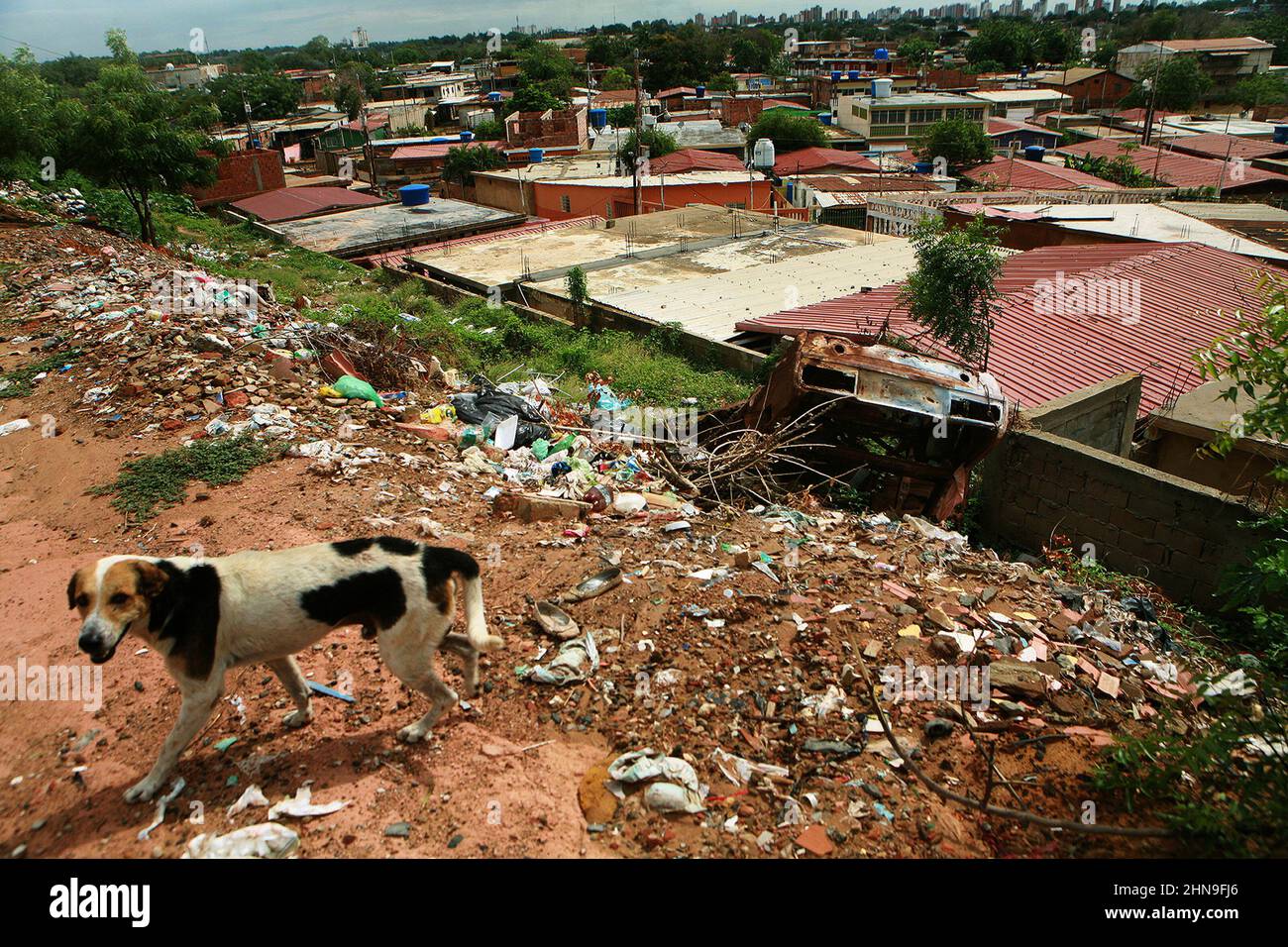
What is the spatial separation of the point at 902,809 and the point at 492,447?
543 centimetres

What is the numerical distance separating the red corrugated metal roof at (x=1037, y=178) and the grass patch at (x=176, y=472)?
26227 mm

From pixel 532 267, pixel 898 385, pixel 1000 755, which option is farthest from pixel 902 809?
pixel 532 267

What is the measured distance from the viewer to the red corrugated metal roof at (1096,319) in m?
9.30

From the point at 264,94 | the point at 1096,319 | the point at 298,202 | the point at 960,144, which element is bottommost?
the point at 1096,319

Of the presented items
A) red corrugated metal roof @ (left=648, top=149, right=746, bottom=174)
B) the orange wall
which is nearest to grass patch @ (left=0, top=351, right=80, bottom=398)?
the orange wall

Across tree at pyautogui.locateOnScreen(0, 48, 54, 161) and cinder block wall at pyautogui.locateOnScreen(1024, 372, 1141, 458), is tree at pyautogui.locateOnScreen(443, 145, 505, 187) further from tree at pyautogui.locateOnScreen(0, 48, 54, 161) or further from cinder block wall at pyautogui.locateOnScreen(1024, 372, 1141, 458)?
cinder block wall at pyautogui.locateOnScreen(1024, 372, 1141, 458)

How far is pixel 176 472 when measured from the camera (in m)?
6.18

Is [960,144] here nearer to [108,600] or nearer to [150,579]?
[150,579]

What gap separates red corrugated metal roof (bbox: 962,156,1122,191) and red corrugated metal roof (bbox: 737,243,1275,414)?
44.6ft

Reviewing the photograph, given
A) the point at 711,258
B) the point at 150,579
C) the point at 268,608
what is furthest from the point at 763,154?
the point at 150,579

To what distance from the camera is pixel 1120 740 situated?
3408 millimetres

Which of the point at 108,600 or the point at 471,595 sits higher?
the point at 108,600

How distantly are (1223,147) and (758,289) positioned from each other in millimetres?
32152

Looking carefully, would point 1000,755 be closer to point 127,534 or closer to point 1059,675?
point 1059,675
